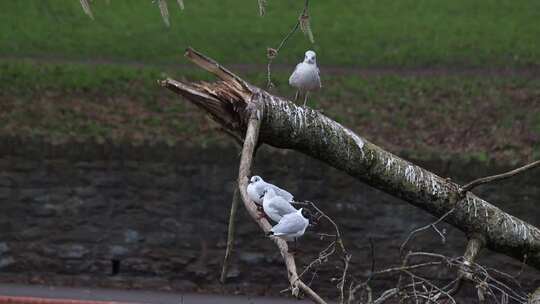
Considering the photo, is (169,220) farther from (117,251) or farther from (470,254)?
(470,254)

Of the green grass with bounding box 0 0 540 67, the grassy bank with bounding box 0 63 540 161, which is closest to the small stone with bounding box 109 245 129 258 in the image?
the grassy bank with bounding box 0 63 540 161

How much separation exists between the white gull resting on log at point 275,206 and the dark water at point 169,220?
6.46 m

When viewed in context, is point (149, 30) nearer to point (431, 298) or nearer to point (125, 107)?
point (125, 107)

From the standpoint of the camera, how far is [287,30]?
53.7 ft

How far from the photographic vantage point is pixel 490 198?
11.4 m

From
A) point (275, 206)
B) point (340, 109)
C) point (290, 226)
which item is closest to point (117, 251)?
point (340, 109)

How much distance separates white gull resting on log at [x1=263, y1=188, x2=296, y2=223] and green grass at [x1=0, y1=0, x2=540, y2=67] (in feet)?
32.8

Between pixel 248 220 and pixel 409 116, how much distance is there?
299 centimetres

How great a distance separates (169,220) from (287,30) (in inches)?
222

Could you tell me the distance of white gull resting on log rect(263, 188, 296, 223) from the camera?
4793 mm

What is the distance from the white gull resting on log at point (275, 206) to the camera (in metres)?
4.79

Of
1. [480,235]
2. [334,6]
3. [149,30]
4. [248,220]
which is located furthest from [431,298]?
[334,6]

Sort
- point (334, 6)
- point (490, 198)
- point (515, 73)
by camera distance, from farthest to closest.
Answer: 1. point (334, 6)
2. point (515, 73)
3. point (490, 198)

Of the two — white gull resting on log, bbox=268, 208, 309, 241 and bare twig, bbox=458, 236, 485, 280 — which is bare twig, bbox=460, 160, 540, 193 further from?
white gull resting on log, bbox=268, 208, 309, 241
